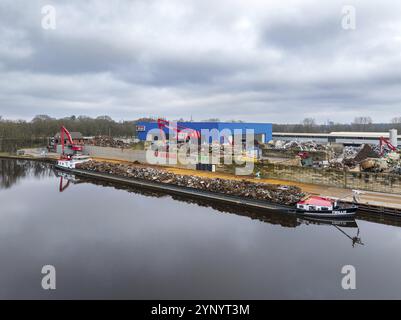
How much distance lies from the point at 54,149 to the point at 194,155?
2717 cm

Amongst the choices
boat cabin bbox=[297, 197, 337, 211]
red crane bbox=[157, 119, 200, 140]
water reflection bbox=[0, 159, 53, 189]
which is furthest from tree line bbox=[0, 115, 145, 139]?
boat cabin bbox=[297, 197, 337, 211]

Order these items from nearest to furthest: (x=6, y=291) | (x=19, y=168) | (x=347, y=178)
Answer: (x=6, y=291) < (x=347, y=178) < (x=19, y=168)

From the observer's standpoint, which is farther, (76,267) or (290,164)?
(290,164)

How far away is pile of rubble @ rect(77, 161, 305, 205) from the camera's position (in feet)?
57.9

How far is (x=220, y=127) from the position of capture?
4125 centimetres

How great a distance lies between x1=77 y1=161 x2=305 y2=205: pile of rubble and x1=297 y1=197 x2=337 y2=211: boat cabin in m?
0.93

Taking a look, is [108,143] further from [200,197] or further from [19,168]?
[200,197]

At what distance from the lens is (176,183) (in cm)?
2258

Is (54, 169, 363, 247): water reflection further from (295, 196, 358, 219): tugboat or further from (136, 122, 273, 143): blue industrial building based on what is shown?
(136, 122, 273, 143): blue industrial building

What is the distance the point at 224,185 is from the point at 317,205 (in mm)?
6655

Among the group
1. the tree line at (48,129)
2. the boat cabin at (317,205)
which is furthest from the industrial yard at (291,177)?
the tree line at (48,129)

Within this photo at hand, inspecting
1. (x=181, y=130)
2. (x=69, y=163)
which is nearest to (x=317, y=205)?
(x=69, y=163)

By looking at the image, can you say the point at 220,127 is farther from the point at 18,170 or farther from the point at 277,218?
the point at 277,218
